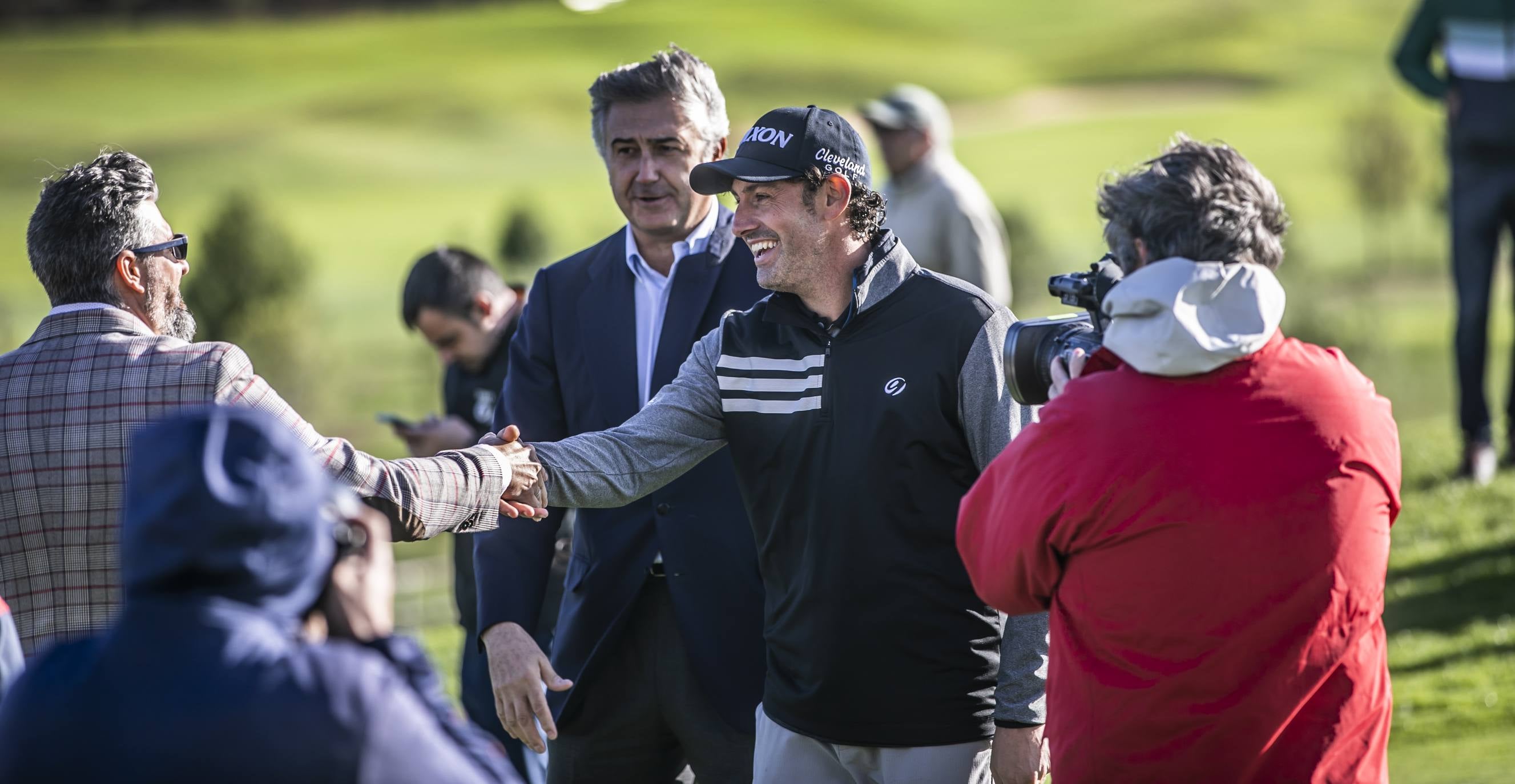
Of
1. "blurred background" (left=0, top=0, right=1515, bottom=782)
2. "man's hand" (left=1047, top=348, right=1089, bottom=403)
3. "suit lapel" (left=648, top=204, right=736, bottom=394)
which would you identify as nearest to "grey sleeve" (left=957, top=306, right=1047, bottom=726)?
"man's hand" (left=1047, top=348, right=1089, bottom=403)

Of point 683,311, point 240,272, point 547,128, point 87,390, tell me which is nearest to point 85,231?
point 87,390

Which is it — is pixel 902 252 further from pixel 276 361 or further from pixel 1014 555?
pixel 276 361

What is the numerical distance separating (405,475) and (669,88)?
1.47 m

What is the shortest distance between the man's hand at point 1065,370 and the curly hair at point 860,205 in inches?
32.4

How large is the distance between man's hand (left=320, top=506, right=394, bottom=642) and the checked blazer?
1.19 metres

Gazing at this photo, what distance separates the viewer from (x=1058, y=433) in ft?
8.79

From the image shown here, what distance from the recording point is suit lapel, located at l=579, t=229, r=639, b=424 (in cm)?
426

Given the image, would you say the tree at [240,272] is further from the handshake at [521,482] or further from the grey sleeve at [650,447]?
the grey sleeve at [650,447]

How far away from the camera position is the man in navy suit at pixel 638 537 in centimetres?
407

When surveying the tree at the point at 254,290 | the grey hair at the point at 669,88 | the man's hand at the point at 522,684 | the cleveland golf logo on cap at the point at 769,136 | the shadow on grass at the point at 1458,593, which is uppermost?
the grey hair at the point at 669,88

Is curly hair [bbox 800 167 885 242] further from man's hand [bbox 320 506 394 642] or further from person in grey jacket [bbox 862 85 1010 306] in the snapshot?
person in grey jacket [bbox 862 85 1010 306]

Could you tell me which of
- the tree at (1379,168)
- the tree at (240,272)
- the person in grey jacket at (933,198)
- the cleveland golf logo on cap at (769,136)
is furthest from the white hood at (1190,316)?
the tree at (1379,168)

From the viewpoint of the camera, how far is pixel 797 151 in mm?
3605

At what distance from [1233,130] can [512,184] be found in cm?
2761
